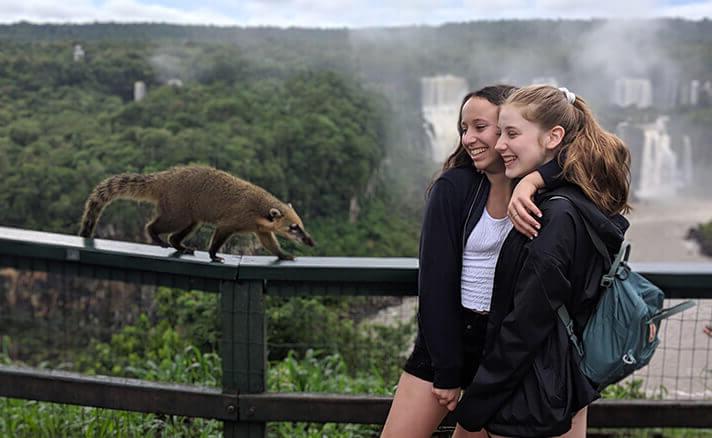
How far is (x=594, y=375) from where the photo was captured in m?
1.51

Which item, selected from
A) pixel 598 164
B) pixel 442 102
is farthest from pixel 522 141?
pixel 442 102

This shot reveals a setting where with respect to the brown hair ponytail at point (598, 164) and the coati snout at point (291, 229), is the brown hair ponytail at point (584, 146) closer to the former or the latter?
the brown hair ponytail at point (598, 164)

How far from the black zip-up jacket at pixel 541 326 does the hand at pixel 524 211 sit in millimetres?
19

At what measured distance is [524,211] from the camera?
1.48 meters

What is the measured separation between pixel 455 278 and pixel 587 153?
364mm

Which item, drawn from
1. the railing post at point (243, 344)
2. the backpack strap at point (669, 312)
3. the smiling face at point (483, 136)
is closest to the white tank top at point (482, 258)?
the smiling face at point (483, 136)

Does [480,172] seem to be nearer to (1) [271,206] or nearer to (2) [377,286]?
(2) [377,286]

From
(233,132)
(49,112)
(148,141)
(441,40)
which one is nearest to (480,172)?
(148,141)

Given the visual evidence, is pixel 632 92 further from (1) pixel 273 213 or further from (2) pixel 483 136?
(2) pixel 483 136

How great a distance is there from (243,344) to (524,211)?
2.88 feet

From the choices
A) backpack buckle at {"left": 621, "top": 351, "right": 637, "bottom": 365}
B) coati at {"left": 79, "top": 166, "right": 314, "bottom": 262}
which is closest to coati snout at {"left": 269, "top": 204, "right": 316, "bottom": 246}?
coati at {"left": 79, "top": 166, "right": 314, "bottom": 262}

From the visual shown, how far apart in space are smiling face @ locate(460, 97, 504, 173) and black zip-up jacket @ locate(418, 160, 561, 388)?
0.30 feet

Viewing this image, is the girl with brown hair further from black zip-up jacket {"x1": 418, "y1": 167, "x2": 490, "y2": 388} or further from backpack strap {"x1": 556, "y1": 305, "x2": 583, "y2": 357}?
backpack strap {"x1": 556, "y1": 305, "x2": 583, "y2": 357}

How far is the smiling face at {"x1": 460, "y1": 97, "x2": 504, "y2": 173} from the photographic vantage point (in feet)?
5.44
